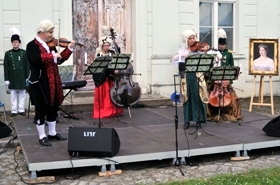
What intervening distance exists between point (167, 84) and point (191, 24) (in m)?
1.65

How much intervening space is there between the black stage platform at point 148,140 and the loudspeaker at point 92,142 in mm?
95

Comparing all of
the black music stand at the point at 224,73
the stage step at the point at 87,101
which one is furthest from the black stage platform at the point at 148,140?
the black music stand at the point at 224,73

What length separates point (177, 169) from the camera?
584cm

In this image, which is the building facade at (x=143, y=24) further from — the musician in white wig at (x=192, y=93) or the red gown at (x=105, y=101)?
the musician in white wig at (x=192, y=93)

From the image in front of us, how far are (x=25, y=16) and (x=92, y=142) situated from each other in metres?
4.98

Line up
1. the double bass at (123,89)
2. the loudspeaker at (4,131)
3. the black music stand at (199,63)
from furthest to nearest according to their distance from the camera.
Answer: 1. the double bass at (123,89)
2. the loudspeaker at (4,131)
3. the black music stand at (199,63)

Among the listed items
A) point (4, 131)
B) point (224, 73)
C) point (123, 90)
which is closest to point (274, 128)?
point (224, 73)

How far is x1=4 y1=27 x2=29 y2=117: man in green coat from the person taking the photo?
8938mm

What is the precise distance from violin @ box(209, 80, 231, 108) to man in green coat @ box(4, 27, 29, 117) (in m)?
3.79

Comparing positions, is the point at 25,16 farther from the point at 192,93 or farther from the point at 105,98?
the point at 192,93

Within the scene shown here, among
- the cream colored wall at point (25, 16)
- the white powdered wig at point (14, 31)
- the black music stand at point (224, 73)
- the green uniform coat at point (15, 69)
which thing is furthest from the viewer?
the cream colored wall at point (25, 16)

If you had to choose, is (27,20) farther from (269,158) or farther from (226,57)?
(269,158)

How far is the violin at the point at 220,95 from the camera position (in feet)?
26.3

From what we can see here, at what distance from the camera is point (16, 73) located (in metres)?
8.93
